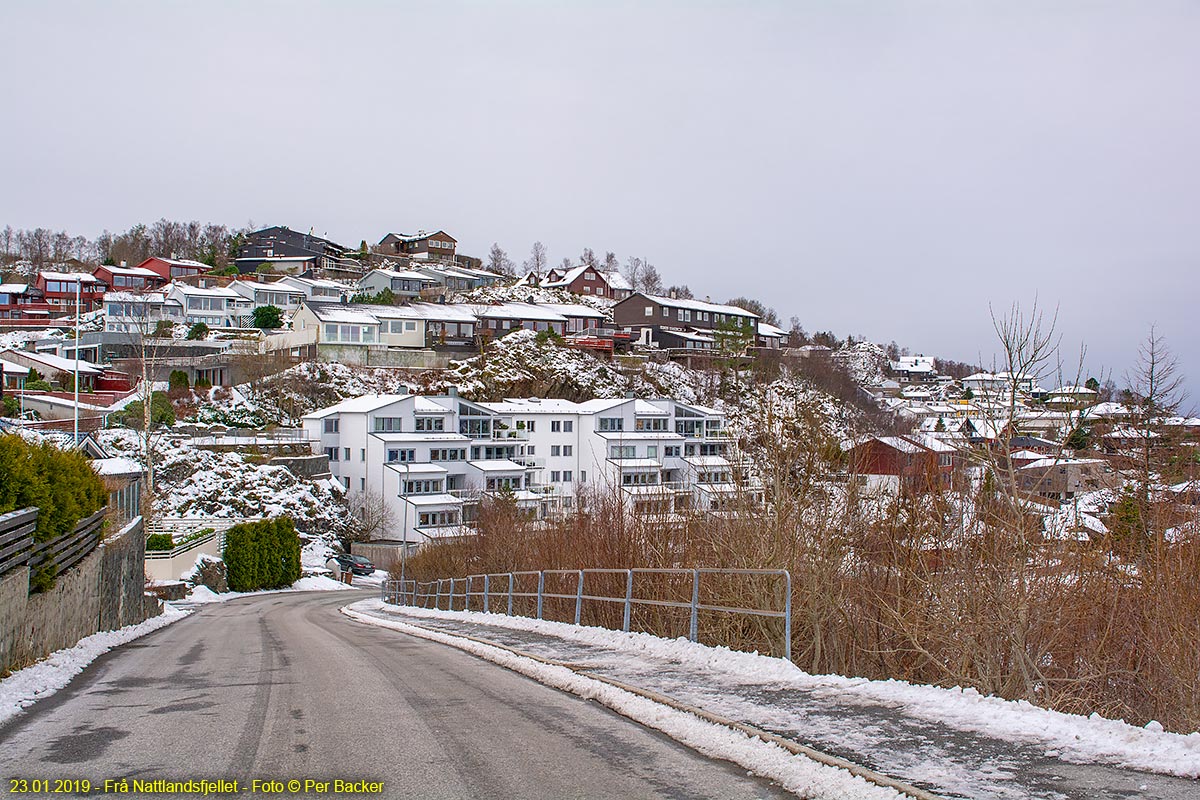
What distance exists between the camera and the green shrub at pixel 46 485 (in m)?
12.1

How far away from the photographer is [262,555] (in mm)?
50844

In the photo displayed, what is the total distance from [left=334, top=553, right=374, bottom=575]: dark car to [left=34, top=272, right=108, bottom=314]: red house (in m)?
66.9

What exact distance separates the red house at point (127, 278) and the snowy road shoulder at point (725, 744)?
11683 cm

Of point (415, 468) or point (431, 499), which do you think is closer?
point (431, 499)

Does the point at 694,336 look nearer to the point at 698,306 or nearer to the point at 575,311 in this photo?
the point at 698,306

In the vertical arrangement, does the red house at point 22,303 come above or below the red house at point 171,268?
below

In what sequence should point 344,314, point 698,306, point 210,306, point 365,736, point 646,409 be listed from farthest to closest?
point 698,306 → point 210,306 → point 344,314 → point 646,409 → point 365,736

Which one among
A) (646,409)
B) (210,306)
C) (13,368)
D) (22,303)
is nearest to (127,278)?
(22,303)

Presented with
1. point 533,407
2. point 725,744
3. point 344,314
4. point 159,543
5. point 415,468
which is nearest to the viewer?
point 725,744

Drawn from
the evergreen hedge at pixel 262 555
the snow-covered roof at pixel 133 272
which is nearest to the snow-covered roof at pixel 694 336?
the snow-covered roof at pixel 133 272

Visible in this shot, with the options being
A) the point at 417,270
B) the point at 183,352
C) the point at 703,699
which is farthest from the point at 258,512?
the point at 417,270

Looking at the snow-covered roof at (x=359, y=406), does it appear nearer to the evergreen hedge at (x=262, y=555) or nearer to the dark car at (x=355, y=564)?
the dark car at (x=355, y=564)

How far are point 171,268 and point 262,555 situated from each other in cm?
8304

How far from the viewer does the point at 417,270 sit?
13388 cm
